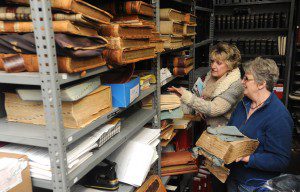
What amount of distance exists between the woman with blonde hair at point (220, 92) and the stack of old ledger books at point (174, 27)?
0.35m

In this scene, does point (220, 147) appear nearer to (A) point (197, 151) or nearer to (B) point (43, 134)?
(A) point (197, 151)

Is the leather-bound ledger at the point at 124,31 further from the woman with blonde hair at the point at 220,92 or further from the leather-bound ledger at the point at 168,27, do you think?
the woman with blonde hair at the point at 220,92

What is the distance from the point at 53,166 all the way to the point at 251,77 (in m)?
1.39

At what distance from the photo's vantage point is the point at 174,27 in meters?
2.32

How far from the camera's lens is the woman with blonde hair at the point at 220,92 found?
7.55 feet

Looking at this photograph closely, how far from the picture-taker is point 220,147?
1665 mm

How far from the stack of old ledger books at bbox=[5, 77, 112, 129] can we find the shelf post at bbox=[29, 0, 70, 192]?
118 millimetres

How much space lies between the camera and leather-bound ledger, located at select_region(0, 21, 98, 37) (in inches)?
40.5

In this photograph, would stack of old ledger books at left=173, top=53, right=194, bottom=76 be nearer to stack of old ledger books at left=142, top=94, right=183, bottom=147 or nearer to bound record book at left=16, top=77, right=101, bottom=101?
stack of old ledger books at left=142, top=94, right=183, bottom=147

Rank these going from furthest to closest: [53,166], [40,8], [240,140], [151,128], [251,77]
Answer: [151,128] < [251,77] < [240,140] < [53,166] < [40,8]

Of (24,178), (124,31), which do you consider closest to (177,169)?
(124,31)

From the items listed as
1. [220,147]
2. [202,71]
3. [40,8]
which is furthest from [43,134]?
[202,71]

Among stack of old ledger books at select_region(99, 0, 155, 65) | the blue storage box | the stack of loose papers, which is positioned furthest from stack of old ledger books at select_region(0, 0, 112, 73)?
the stack of loose papers

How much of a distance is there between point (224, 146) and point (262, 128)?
0.33 metres
